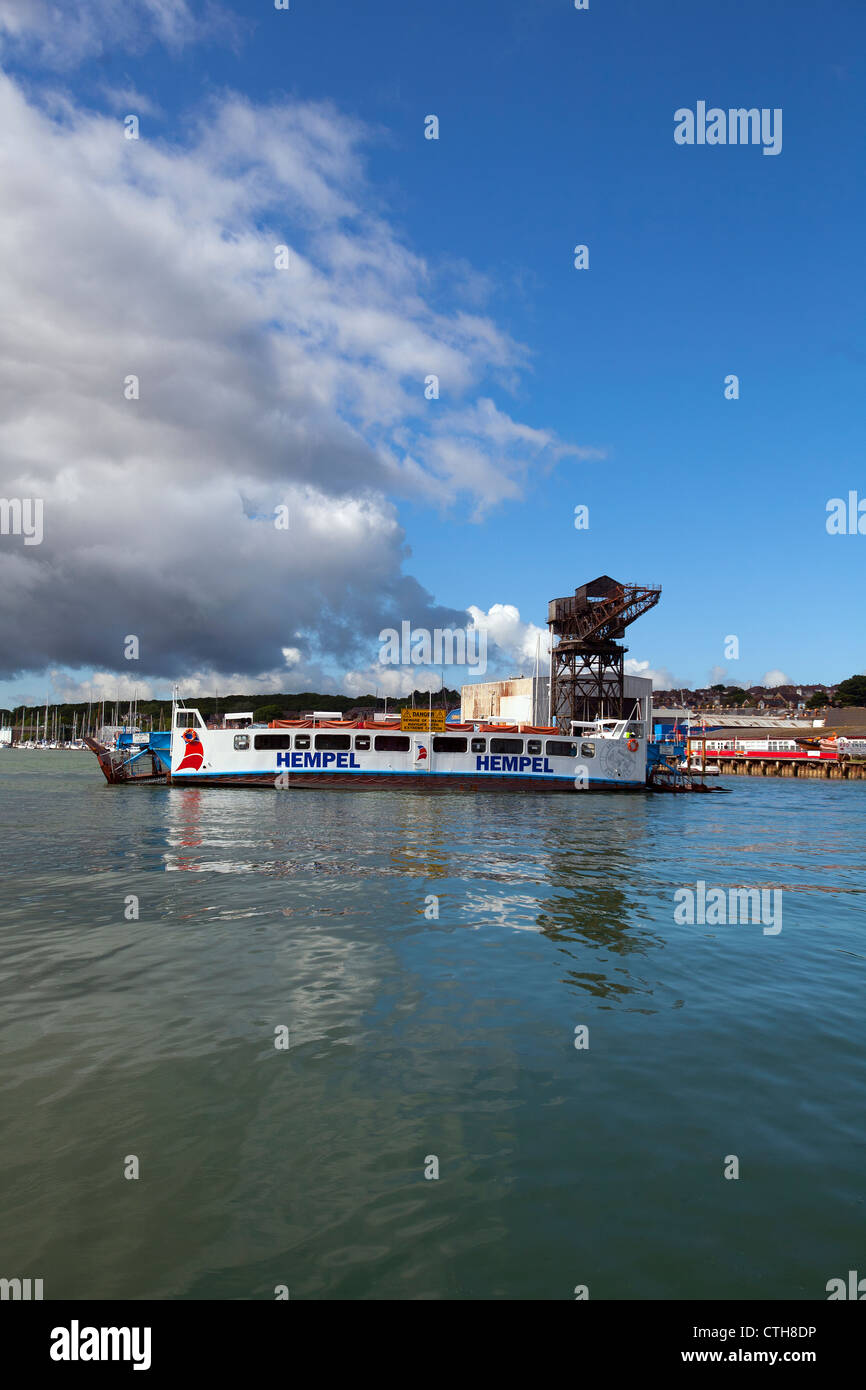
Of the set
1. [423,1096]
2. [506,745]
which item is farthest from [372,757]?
[423,1096]

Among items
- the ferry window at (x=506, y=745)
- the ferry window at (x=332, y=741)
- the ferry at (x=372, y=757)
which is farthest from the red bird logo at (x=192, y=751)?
the ferry window at (x=506, y=745)

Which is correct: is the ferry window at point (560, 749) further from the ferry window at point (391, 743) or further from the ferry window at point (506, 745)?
the ferry window at point (391, 743)

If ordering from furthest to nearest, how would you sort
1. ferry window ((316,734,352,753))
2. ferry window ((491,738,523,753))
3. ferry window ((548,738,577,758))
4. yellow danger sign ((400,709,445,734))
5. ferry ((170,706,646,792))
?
1. ferry window ((548,738,577,758))
2. ferry window ((491,738,523,753))
3. yellow danger sign ((400,709,445,734))
4. ferry window ((316,734,352,753))
5. ferry ((170,706,646,792))

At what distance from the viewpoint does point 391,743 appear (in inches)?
2179

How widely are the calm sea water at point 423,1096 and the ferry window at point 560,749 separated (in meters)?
41.9

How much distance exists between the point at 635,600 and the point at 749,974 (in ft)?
243

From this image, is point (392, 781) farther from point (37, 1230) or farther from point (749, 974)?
point (37, 1230)

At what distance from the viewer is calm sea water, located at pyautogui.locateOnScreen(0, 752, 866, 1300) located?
4.83 metres

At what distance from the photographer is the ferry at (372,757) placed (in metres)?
53.4

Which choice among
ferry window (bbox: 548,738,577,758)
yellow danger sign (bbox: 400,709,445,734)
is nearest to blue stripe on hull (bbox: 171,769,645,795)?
ferry window (bbox: 548,738,577,758)

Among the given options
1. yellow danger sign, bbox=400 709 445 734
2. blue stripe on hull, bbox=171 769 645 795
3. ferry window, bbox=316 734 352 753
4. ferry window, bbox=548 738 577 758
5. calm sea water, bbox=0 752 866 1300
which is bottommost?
blue stripe on hull, bbox=171 769 645 795

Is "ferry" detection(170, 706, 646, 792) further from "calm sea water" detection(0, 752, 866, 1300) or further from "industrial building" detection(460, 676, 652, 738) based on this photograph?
"calm sea water" detection(0, 752, 866, 1300)

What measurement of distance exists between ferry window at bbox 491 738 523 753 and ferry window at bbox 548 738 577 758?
2.49m
